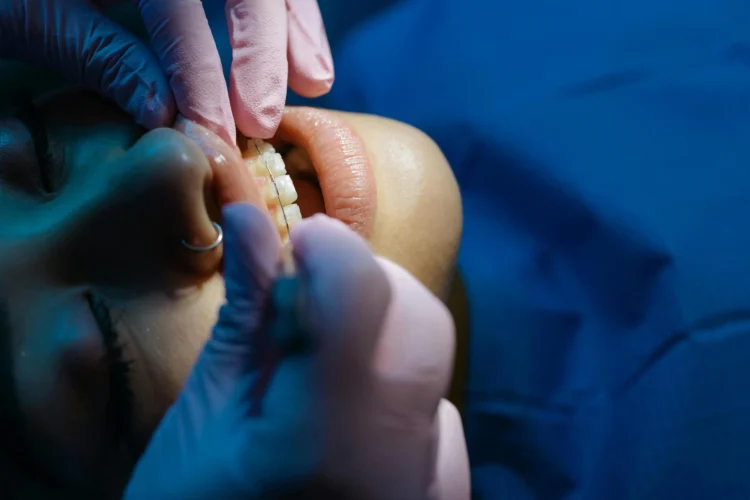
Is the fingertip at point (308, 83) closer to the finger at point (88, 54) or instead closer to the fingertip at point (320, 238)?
the finger at point (88, 54)

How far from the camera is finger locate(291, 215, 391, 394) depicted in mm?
477

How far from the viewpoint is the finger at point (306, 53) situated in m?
0.94

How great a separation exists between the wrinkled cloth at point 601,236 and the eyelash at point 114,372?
596 mm

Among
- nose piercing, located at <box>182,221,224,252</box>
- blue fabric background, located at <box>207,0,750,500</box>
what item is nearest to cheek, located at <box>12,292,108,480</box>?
nose piercing, located at <box>182,221,224,252</box>

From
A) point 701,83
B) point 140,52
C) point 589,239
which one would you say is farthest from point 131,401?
point 701,83

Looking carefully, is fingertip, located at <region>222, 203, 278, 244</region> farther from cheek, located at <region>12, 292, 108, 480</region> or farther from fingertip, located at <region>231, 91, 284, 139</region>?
fingertip, located at <region>231, 91, 284, 139</region>

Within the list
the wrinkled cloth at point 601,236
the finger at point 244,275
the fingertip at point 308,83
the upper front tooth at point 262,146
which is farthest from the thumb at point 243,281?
the wrinkled cloth at point 601,236

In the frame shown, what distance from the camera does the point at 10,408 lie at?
565 mm

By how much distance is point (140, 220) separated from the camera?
613mm

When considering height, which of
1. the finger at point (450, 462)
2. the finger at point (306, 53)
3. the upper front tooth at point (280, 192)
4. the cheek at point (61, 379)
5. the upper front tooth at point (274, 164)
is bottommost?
the finger at point (450, 462)

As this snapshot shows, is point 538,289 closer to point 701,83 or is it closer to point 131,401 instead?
point 701,83

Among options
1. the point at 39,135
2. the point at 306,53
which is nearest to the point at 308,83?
the point at 306,53

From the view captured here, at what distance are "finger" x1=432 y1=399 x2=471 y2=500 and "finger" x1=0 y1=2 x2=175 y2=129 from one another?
492 mm

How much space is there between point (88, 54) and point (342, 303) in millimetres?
505
